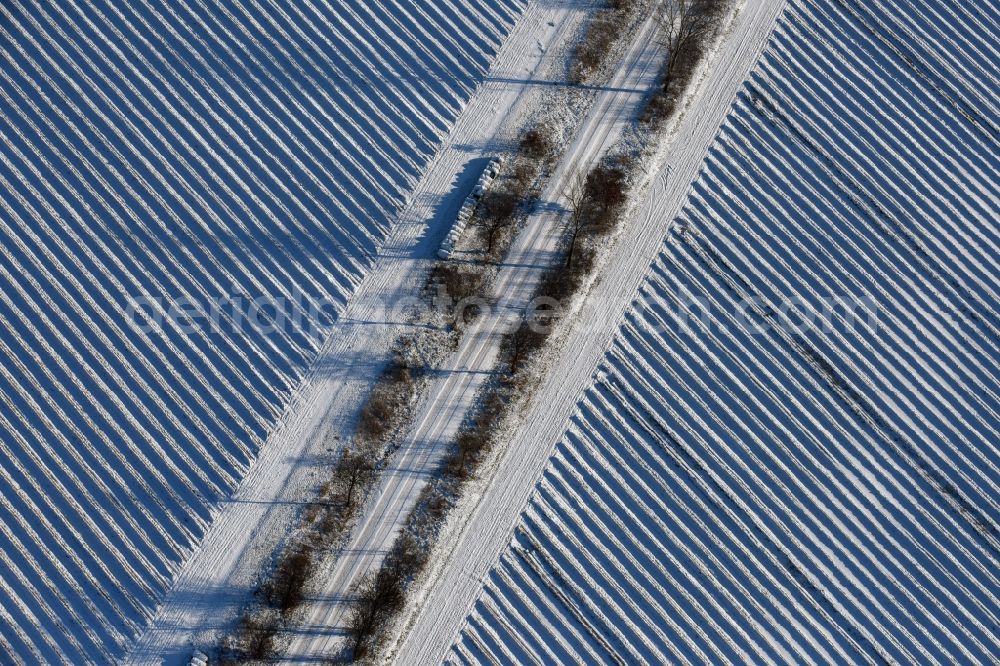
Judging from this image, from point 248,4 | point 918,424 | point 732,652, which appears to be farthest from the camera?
point 248,4

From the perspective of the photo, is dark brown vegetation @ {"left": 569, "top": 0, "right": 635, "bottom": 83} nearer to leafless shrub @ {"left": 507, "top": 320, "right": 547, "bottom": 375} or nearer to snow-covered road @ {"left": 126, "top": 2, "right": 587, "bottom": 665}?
snow-covered road @ {"left": 126, "top": 2, "right": 587, "bottom": 665}

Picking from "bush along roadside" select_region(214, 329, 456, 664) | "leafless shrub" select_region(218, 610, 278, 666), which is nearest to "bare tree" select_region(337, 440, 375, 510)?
"bush along roadside" select_region(214, 329, 456, 664)

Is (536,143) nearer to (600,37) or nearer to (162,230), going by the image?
(600,37)

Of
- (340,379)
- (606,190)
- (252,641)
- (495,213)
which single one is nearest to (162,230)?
(340,379)

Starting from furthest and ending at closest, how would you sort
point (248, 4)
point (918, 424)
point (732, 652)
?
point (248, 4), point (918, 424), point (732, 652)

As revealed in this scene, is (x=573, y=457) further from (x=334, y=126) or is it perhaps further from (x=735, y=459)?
(x=334, y=126)

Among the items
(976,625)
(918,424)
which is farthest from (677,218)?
(976,625)
